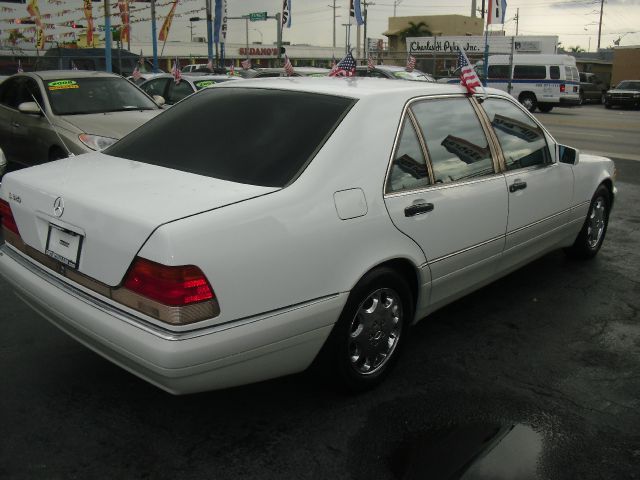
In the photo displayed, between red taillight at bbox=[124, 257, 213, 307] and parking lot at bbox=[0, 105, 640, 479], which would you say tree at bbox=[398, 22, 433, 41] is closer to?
parking lot at bbox=[0, 105, 640, 479]

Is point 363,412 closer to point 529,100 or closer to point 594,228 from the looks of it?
point 594,228

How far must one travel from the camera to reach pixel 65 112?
7746mm

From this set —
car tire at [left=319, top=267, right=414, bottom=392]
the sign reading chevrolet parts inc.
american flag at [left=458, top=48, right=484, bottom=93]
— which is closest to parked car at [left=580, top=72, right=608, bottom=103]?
the sign reading chevrolet parts inc.

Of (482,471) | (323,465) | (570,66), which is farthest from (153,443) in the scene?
(570,66)

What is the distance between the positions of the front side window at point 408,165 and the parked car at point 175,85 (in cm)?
912

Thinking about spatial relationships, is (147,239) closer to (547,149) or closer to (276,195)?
(276,195)

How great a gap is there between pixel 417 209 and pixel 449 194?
13.1 inches

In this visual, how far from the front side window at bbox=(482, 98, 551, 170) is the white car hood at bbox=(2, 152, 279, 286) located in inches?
78.8

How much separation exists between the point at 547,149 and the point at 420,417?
2.44 meters

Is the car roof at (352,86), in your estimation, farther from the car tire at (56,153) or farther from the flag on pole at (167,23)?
the flag on pole at (167,23)

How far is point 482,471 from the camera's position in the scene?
267 centimetres

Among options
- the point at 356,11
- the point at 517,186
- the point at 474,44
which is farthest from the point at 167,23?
the point at 517,186

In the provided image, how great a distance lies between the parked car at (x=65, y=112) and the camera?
727cm

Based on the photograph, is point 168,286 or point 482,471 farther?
point 482,471
